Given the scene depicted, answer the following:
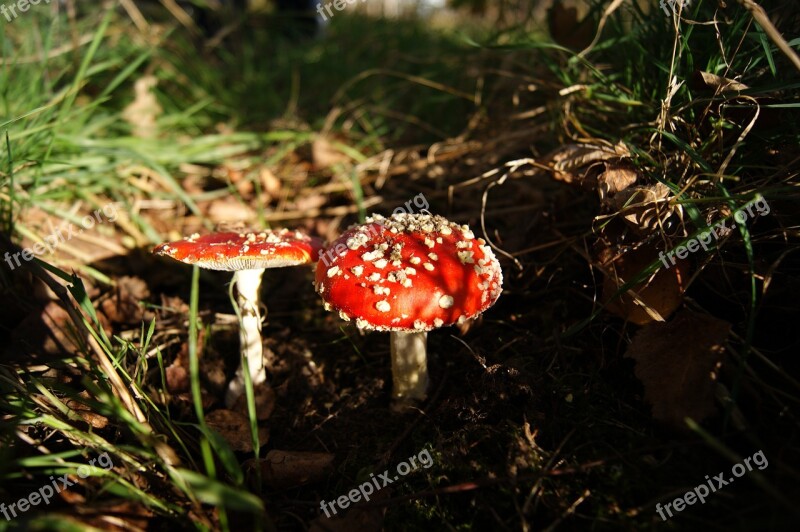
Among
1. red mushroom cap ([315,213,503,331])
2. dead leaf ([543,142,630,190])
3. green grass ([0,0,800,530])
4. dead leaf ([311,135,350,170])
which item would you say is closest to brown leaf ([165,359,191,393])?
green grass ([0,0,800,530])

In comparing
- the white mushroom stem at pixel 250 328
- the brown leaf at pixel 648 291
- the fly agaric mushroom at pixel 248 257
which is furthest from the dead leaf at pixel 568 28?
the white mushroom stem at pixel 250 328

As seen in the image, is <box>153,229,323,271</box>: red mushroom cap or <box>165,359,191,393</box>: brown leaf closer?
<box>153,229,323,271</box>: red mushroom cap

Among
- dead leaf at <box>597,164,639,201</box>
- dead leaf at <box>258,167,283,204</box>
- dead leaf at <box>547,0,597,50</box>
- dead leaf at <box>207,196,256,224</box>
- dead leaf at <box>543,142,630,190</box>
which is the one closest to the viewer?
dead leaf at <box>597,164,639,201</box>

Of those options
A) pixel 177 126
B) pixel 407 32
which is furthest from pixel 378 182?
pixel 407 32

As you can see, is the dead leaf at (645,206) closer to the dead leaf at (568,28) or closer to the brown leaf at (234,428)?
the dead leaf at (568,28)

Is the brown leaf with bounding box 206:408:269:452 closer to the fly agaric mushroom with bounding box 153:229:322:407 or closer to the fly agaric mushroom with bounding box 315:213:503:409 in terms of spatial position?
the fly agaric mushroom with bounding box 153:229:322:407

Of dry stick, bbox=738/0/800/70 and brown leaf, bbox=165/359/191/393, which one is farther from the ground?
dry stick, bbox=738/0/800/70
